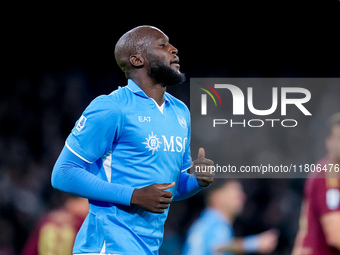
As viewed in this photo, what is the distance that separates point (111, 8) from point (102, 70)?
109cm

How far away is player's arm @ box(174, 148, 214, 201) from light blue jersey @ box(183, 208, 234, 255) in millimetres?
2859

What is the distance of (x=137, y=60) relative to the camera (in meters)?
3.04

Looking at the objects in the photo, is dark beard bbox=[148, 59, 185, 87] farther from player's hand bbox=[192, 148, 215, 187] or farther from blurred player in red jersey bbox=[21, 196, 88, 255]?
blurred player in red jersey bbox=[21, 196, 88, 255]

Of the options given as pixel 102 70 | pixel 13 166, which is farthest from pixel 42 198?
pixel 102 70

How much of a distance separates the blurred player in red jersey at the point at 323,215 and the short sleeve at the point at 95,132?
182cm

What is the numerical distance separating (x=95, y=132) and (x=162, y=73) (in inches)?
20.5

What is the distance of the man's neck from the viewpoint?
9.82ft

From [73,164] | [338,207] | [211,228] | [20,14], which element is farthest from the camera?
[20,14]

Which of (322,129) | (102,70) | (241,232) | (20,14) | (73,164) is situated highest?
(20,14)

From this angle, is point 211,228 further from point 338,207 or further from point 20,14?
point 20,14

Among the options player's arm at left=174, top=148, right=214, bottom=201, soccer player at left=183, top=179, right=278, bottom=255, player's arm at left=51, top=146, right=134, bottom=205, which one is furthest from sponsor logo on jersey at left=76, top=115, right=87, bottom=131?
soccer player at left=183, top=179, right=278, bottom=255

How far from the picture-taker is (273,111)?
32.9 feet

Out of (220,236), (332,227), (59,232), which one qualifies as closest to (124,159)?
(332,227)

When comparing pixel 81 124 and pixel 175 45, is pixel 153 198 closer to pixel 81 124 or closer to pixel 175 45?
pixel 81 124
